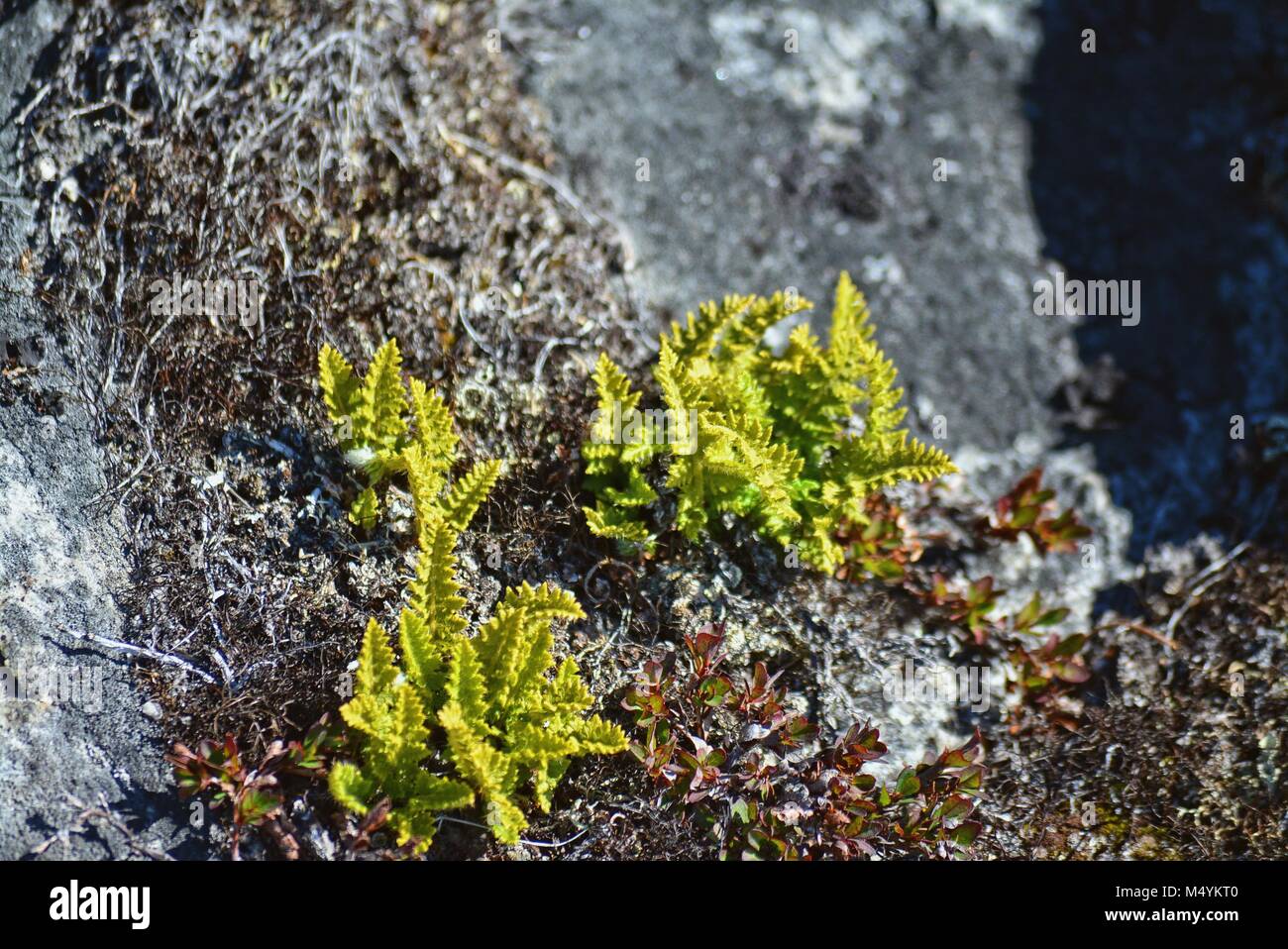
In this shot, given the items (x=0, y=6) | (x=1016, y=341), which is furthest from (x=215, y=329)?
(x=1016, y=341)

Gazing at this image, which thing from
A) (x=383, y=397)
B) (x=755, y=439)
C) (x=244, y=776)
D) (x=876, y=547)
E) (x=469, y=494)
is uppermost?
(x=383, y=397)

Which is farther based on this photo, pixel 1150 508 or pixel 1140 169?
pixel 1140 169

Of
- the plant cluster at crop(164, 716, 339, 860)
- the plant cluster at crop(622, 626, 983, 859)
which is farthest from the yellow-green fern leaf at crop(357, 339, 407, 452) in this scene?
the plant cluster at crop(622, 626, 983, 859)

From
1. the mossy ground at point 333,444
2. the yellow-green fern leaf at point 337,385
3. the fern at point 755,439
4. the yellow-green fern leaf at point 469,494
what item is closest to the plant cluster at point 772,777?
the mossy ground at point 333,444

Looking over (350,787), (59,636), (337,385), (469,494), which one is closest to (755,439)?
(469,494)

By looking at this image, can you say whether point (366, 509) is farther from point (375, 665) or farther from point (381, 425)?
point (375, 665)

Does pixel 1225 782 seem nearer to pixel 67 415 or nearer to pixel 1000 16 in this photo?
pixel 1000 16

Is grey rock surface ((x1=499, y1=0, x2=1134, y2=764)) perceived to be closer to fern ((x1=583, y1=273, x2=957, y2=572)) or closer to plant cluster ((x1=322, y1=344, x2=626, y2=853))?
fern ((x1=583, y1=273, x2=957, y2=572))
